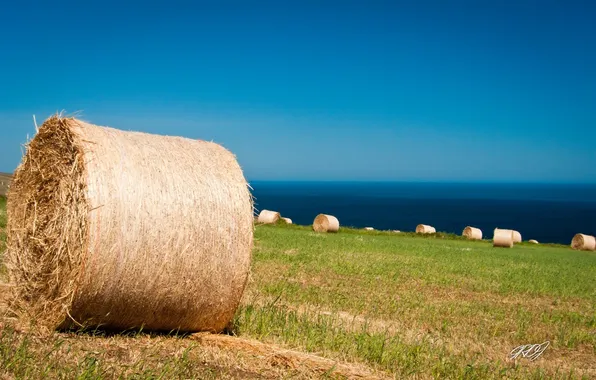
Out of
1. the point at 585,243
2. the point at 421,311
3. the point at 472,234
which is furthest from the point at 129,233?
the point at 472,234

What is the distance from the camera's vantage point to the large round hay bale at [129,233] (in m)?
6.82

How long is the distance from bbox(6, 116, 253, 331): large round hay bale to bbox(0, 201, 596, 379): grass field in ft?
1.40

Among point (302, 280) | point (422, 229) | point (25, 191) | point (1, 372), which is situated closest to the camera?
point (1, 372)

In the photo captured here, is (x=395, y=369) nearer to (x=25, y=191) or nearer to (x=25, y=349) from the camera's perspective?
(x=25, y=349)

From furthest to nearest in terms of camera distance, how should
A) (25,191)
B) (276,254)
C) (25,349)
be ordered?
(276,254) → (25,191) → (25,349)

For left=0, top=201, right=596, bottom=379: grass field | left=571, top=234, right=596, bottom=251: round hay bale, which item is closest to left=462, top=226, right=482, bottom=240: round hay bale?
left=571, top=234, right=596, bottom=251: round hay bale

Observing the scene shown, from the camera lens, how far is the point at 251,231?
309 inches

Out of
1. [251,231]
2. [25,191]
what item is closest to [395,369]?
[251,231]

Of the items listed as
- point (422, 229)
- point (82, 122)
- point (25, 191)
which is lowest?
point (422, 229)

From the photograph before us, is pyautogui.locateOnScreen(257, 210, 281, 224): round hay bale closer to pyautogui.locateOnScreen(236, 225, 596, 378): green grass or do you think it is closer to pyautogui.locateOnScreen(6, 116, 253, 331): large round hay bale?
pyautogui.locateOnScreen(236, 225, 596, 378): green grass

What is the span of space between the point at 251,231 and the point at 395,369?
99.0 inches

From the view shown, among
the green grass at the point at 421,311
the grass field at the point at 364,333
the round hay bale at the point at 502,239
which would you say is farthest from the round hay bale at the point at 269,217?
the grass field at the point at 364,333
